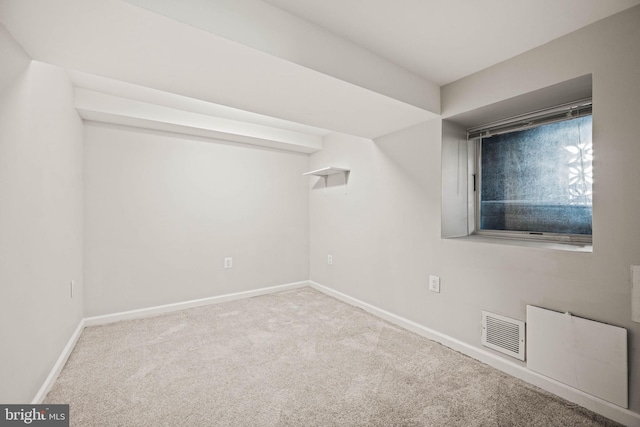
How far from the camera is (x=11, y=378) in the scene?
4.19 feet

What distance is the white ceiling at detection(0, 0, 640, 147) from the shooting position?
1.24 metres

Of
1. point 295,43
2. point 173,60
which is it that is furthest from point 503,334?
point 173,60

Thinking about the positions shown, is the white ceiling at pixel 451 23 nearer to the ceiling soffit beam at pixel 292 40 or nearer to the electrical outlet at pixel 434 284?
the ceiling soffit beam at pixel 292 40

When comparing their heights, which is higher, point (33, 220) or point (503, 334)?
point (33, 220)

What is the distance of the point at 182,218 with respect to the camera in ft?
10.4

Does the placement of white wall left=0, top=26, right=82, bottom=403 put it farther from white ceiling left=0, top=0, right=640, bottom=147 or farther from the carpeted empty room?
white ceiling left=0, top=0, right=640, bottom=147

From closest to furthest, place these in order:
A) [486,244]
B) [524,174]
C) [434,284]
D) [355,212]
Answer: [486,244] → [524,174] → [434,284] → [355,212]

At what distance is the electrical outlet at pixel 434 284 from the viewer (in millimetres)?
2371

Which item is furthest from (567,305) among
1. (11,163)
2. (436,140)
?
(11,163)

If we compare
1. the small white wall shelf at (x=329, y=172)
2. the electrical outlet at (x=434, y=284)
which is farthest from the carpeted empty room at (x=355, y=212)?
the small white wall shelf at (x=329, y=172)

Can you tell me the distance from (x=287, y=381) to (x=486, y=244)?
171 cm

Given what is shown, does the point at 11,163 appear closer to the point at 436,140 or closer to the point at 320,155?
the point at 436,140

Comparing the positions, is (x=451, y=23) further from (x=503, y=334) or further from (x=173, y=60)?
(x=503, y=334)

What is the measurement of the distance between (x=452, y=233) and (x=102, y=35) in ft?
8.78
